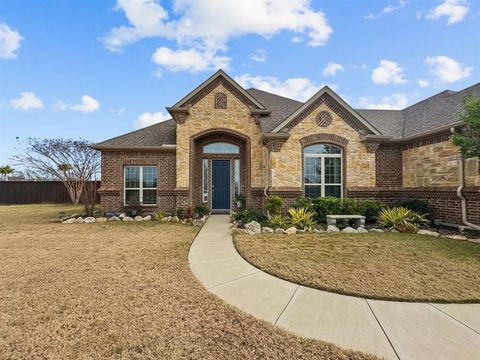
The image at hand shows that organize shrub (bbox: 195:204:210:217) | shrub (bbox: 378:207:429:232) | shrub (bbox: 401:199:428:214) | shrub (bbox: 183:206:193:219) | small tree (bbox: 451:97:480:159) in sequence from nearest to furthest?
small tree (bbox: 451:97:480:159)
shrub (bbox: 378:207:429:232)
shrub (bbox: 401:199:428:214)
shrub (bbox: 183:206:193:219)
shrub (bbox: 195:204:210:217)

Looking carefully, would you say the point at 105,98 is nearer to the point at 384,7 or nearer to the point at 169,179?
the point at 169,179

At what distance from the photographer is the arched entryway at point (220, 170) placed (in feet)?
41.1

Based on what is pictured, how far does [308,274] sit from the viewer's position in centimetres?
429

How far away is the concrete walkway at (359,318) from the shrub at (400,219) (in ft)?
18.1

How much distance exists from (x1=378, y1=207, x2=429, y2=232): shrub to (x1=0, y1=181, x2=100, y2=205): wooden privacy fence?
22.9m

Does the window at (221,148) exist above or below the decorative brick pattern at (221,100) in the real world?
below

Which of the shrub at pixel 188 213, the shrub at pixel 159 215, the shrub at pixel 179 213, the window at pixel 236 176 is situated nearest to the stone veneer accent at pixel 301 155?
the window at pixel 236 176

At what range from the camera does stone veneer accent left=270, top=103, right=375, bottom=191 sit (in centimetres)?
1001

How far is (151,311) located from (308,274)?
2594 mm

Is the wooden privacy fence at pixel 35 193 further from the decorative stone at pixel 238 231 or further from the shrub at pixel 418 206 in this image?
the shrub at pixel 418 206

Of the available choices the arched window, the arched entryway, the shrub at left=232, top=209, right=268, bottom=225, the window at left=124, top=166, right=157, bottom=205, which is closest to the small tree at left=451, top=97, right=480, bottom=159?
the arched window

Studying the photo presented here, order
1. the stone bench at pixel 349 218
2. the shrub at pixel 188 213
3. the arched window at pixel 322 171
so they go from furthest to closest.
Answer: the shrub at pixel 188 213 < the arched window at pixel 322 171 < the stone bench at pixel 349 218

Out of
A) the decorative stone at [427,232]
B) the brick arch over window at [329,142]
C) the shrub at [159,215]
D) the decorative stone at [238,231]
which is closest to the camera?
the decorative stone at [427,232]

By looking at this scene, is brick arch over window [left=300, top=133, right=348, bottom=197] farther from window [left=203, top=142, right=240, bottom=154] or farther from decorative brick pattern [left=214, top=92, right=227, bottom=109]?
decorative brick pattern [left=214, top=92, right=227, bottom=109]
